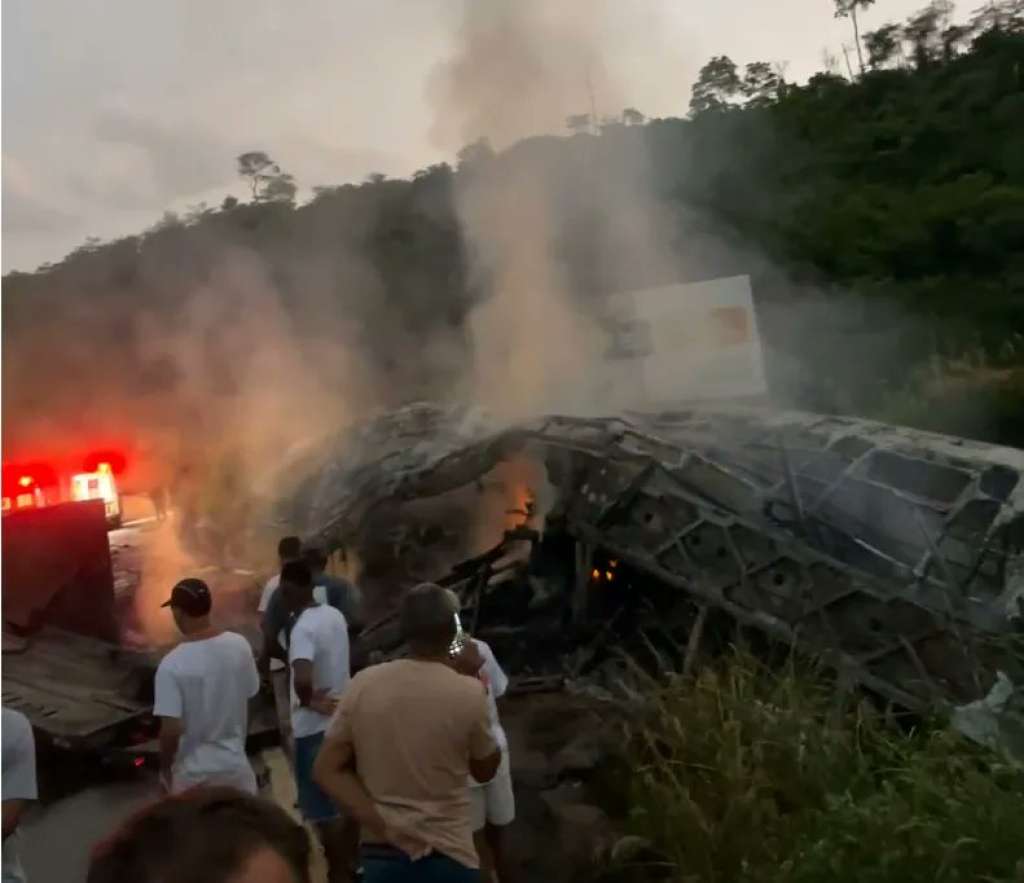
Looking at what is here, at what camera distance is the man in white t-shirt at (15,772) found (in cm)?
293

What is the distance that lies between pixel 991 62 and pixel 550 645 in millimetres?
15433

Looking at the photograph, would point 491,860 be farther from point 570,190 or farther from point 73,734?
point 570,190

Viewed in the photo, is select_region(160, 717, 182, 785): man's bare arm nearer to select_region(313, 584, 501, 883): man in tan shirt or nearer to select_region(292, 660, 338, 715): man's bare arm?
select_region(292, 660, 338, 715): man's bare arm

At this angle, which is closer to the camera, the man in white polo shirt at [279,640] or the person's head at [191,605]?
the person's head at [191,605]

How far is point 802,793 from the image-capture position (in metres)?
4.41

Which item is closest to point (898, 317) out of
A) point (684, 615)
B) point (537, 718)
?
point (684, 615)

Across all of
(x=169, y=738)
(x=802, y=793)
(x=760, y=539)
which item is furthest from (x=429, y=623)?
(x=760, y=539)

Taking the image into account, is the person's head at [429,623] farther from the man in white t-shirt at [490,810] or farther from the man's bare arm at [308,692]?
the man's bare arm at [308,692]

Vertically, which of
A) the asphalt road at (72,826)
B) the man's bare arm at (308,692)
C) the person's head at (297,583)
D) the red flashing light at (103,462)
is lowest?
the asphalt road at (72,826)

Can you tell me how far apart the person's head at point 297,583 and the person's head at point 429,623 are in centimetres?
167

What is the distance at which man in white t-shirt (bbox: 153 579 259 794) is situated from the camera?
3.70 meters

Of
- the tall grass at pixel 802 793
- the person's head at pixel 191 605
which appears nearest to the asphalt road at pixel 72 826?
the person's head at pixel 191 605

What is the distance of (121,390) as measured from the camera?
13805 millimetres

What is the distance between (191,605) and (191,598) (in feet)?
0.09
